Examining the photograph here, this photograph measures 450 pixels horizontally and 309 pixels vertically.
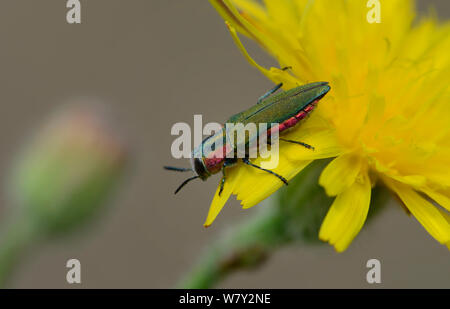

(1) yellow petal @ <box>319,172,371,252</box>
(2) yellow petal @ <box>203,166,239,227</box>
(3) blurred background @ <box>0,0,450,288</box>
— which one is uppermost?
(3) blurred background @ <box>0,0,450,288</box>

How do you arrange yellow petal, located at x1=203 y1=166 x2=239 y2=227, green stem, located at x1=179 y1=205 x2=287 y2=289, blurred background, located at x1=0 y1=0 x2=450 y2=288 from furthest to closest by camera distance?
blurred background, located at x1=0 y1=0 x2=450 y2=288 < green stem, located at x1=179 y1=205 x2=287 y2=289 < yellow petal, located at x1=203 y1=166 x2=239 y2=227

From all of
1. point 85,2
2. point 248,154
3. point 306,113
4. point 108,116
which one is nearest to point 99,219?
point 108,116

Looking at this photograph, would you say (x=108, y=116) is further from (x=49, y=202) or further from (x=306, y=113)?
(x=306, y=113)

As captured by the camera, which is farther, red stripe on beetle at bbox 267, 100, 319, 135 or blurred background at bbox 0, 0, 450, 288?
blurred background at bbox 0, 0, 450, 288

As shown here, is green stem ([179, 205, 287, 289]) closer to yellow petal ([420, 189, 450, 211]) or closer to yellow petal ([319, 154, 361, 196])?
yellow petal ([319, 154, 361, 196])

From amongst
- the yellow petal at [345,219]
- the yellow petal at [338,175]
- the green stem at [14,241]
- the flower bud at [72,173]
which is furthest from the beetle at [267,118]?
the green stem at [14,241]

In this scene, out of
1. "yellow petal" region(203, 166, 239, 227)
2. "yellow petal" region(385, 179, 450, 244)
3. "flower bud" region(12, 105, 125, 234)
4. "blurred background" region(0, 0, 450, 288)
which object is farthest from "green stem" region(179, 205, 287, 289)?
"blurred background" region(0, 0, 450, 288)

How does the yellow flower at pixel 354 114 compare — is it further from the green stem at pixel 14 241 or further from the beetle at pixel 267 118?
the green stem at pixel 14 241
